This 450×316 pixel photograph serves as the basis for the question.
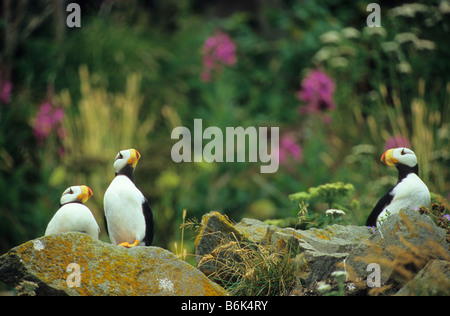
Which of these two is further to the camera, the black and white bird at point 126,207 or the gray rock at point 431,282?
the black and white bird at point 126,207

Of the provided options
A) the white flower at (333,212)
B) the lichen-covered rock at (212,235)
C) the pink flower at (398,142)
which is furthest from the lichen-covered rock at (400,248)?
the pink flower at (398,142)

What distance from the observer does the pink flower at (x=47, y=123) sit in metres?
7.47

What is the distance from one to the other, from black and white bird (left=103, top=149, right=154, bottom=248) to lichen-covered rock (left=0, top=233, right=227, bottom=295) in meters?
0.17

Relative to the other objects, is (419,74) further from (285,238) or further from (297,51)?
(285,238)

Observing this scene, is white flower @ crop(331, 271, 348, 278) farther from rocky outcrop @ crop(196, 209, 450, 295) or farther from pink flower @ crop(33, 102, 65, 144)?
pink flower @ crop(33, 102, 65, 144)

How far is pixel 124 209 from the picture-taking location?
345 centimetres

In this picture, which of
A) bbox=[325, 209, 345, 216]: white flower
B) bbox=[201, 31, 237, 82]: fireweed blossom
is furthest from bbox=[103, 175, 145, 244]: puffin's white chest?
bbox=[201, 31, 237, 82]: fireweed blossom

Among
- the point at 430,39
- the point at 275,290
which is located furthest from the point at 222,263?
the point at 430,39

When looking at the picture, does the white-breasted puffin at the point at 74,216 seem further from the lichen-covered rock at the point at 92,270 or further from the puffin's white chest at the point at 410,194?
the puffin's white chest at the point at 410,194

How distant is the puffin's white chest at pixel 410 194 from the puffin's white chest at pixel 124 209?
1560 millimetres

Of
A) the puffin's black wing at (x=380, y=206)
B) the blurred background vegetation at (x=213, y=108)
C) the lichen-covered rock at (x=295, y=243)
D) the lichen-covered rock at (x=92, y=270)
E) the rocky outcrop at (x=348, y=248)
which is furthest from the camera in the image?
the blurred background vegetation at (x=213, y=108)

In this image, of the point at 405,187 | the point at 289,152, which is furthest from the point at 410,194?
the point at 289,152

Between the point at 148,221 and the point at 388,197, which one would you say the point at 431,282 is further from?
the point at 148,221
